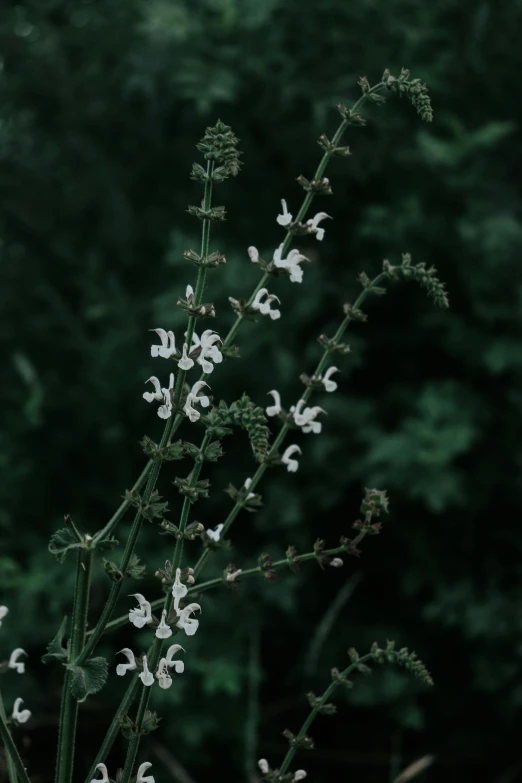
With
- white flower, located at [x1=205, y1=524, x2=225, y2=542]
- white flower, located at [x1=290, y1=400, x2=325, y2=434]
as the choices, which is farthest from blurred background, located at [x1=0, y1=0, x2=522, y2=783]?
white flower, located at [x1=205, y1=524, x2=225, y2=542]

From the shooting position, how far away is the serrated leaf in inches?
40.4

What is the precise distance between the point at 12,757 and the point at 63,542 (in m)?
0.24

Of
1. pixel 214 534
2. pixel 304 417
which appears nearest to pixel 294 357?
pixel 304 417

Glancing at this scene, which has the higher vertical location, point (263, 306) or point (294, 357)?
point (294, 357)

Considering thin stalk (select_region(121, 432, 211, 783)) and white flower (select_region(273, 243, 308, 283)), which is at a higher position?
white flower (select_region(273, 243, 308, 283))

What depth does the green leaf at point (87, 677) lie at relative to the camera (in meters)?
1.00

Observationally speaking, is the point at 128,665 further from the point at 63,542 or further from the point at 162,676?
the point at 63,542

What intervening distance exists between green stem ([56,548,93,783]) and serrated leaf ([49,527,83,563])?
12mm

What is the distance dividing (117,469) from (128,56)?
5.97ft

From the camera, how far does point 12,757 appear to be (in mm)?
1038

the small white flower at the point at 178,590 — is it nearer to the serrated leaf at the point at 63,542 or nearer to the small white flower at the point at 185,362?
the serrated leaf at the point at 63,542

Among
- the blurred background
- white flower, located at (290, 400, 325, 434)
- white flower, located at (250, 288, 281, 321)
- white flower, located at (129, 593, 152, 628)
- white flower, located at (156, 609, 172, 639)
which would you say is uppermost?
the blurred background

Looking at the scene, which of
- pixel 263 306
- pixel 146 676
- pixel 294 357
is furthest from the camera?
pixel 294 357

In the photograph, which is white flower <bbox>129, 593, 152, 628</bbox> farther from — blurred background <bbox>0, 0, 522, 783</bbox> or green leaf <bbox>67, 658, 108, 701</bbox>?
blurred background <bbox>0, 0, 522, 783</bbox>
